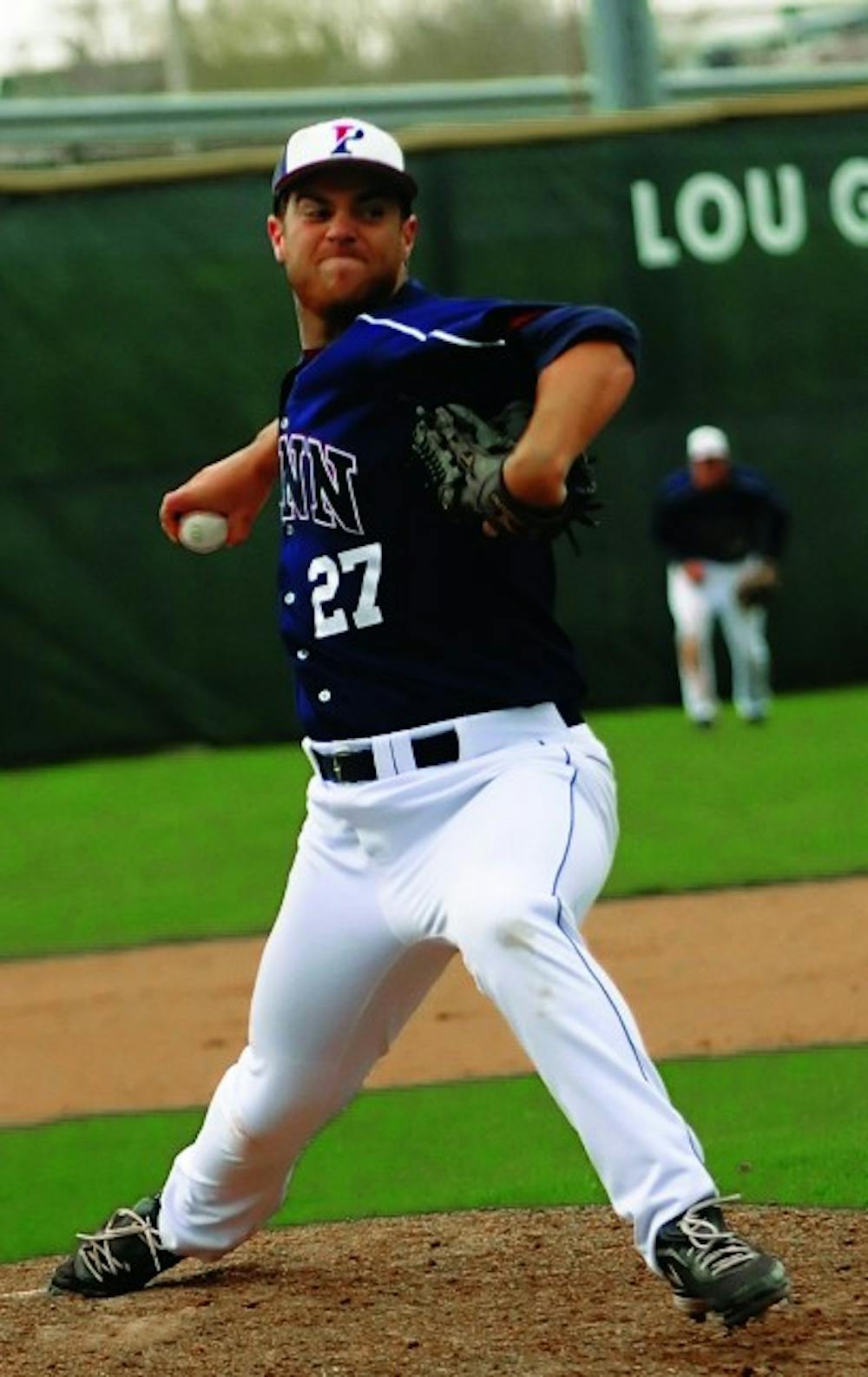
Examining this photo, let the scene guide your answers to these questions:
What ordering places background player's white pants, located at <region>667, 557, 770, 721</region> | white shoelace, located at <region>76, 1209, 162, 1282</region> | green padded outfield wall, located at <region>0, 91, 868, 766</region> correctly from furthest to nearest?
green padded outfield wall, located at <region>0, 91, 868, 766</region>
background player's white pants, located at <region>667, 557, 770, 721</region>
white shoelace, located at <region>76, 1209, 162, 1282</region>

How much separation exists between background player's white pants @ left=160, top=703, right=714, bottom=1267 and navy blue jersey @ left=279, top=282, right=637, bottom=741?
0.07 metres

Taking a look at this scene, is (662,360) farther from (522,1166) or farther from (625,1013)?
(625,1013)

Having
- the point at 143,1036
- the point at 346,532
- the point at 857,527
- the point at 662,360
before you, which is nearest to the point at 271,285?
the point at 662,360

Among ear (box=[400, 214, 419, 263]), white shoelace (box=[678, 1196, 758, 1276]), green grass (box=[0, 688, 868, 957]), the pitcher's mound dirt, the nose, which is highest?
the nose

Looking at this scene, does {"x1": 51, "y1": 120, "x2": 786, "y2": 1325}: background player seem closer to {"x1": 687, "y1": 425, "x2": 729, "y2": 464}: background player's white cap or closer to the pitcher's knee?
the pitcher's knee

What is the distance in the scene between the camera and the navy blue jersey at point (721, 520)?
A: 13977 millimetres

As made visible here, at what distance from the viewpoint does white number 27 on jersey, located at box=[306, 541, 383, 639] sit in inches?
160

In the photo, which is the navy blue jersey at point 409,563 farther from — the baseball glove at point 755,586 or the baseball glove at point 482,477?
the baseball glove at point 755,586

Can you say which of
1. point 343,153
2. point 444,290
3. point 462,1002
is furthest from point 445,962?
point 444,290

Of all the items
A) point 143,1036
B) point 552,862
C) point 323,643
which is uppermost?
point 323,643

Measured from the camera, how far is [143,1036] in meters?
7.39

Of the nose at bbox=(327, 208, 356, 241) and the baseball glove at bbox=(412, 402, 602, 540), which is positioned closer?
the baseball glove at bbox=(412, 402, 602, 540)

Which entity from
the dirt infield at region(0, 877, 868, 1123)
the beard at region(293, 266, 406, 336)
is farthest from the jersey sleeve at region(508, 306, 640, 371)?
the dirt infield at region(0, 877, 868, 1123)

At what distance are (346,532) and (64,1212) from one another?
2097 mm
